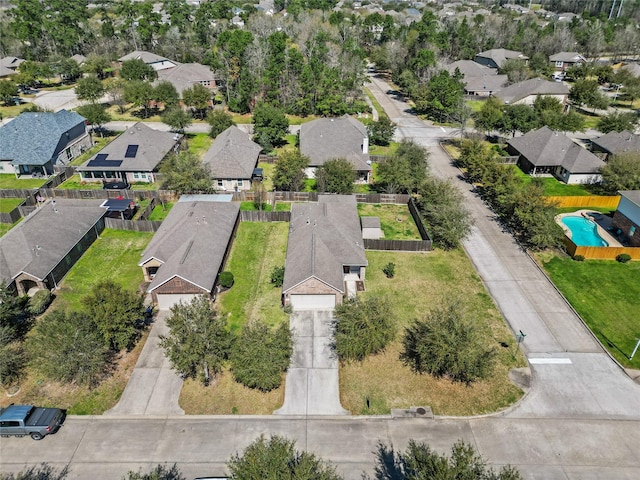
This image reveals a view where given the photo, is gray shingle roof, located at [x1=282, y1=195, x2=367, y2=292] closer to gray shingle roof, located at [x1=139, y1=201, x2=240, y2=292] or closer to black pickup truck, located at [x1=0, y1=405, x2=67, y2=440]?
gray shingle roof, located at [x1=139, y1=201, x2=240, y2=292]

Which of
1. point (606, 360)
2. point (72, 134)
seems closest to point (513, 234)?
point (606, 360)

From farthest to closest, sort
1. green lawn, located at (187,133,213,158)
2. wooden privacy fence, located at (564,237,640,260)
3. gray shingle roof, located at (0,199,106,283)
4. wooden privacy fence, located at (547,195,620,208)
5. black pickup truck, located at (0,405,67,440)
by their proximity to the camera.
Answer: green lawn, located at (187,133,213,158) < wooden privacy fence, located at (547,195,620,208) < wooden privacy fence, located at (564,237,640,260) < gray shingle roof, located at (0,199,106,283) < black pickup truck, located at (0,405,67,440)

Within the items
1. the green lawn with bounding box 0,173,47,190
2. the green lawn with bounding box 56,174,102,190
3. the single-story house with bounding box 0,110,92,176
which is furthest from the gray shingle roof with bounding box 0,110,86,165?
the green lawn with bounding box 56,174,102,190

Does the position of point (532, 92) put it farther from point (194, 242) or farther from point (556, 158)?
point (194, 242)

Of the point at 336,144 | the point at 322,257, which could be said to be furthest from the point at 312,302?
the point at 336,144

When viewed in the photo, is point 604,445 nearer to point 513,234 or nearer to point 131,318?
point 513,234

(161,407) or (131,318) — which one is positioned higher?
(131,318)
